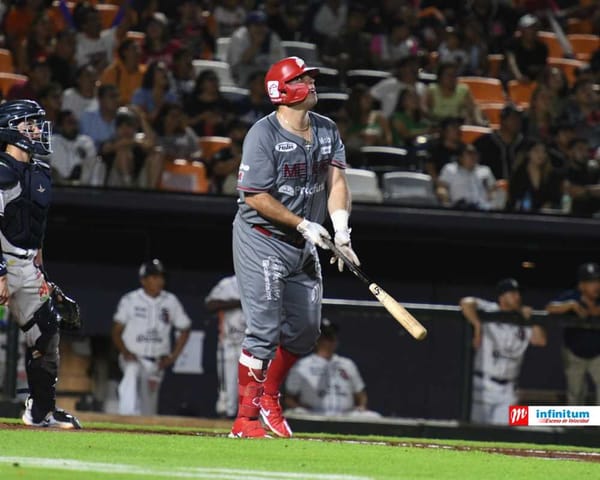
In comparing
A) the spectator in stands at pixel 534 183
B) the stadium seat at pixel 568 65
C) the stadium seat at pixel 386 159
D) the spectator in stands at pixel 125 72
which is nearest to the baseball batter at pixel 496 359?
the spectator in stands at pixel 534 183

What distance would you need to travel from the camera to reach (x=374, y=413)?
11031 millimetres

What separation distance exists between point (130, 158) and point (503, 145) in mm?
3735

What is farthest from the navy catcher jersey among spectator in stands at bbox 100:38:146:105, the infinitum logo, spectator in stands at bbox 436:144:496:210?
spectator in stands at bbox 100:38:146:105

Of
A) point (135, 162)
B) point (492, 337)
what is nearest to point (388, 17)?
point (135, 162)

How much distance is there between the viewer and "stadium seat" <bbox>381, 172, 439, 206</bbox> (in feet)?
42.0

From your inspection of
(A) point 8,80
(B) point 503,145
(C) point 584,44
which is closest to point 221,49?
Result: (A) point 8,80

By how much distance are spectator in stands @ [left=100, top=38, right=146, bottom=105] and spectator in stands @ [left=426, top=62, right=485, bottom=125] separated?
9.91 feet

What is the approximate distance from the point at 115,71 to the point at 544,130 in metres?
4.36

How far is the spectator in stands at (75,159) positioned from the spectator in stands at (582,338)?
13.2 ft

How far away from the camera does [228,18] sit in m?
15.2

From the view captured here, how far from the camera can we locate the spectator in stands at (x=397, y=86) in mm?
14305

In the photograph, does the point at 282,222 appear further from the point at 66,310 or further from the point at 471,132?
the point at 471,132

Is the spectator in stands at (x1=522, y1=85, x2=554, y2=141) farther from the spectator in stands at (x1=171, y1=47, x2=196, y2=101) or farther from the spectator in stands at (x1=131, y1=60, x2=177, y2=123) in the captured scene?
the spectator in stands at (x1=131, y1=60, x2=177, y2=123)

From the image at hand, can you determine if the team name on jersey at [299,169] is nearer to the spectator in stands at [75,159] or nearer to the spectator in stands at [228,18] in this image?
the spectator in stands at [75,159]
